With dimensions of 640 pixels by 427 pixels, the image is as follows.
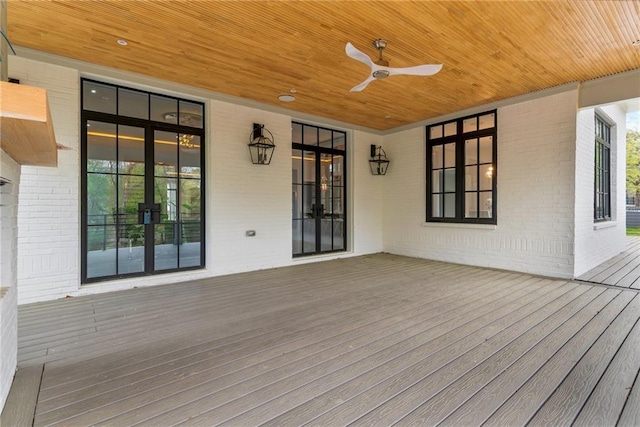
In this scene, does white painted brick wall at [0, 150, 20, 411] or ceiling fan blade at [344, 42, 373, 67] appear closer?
white painted brick wall at [0, 150, 20, 411]

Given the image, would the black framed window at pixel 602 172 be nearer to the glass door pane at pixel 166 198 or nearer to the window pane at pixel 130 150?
the glass door pane at pixel 166 198

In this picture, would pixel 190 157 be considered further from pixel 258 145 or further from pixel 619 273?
pixel 619 273

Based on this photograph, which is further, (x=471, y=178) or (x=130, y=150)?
(x=471, y=178)

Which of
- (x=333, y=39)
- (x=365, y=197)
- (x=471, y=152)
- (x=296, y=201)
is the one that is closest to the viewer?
(x=333, y=39)

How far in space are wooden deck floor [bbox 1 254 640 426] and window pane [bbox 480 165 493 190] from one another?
2.15 meters

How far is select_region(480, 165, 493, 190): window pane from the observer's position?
18.2ft

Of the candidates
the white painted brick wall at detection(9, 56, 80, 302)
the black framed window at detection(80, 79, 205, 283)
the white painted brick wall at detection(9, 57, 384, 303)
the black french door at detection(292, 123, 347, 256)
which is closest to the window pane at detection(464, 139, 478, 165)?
the white painted brick wall at detection(9, 57, 384, 303)

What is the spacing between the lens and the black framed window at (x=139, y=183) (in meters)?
4.11

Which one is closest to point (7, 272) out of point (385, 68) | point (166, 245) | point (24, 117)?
point (24, 117)

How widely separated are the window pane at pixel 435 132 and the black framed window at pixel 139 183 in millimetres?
4505

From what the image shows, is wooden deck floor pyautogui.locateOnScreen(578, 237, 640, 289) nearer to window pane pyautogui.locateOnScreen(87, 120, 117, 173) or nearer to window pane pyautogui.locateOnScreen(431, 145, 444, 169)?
window pane pyautogui.locateOnScreen(431, 145, 444, 169)

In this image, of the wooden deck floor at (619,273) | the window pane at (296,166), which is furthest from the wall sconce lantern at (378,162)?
the wooden deck floor at (619,273)

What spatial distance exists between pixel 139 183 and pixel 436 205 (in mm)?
5384

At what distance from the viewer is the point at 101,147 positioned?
4.17m
